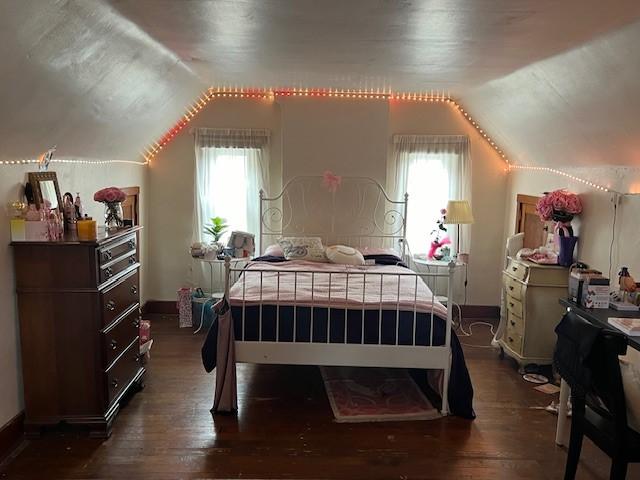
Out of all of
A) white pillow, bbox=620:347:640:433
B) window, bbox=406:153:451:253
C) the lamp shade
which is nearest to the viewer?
white pillow, bbox=620:347:640:433

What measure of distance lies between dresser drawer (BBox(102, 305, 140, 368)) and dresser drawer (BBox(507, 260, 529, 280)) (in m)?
3.06

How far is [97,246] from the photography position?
2.95 metres

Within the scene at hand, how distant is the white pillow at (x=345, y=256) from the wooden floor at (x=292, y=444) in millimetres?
1323

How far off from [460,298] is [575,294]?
272cm

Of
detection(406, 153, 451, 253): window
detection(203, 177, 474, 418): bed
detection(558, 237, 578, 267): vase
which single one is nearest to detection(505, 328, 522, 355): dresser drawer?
detection(558, 237, 578, 267): vase

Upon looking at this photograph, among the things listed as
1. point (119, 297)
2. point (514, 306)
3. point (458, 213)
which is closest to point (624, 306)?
point (514, 306)

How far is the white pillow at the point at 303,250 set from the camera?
15.8 feet

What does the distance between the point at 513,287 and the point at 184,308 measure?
3162mm

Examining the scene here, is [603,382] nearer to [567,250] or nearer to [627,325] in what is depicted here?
[627,325]

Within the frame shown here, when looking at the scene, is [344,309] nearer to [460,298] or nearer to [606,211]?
[606,211]

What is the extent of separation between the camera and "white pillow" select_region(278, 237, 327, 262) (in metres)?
4.80

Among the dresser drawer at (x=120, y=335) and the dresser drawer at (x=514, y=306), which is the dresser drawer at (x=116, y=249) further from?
the dresser drawer at (x=514, y=306)

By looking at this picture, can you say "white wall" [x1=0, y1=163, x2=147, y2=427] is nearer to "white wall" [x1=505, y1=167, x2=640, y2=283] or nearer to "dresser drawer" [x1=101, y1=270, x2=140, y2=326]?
"dresser drawer" [x1=101, y1=270, x2=140, y2=326]

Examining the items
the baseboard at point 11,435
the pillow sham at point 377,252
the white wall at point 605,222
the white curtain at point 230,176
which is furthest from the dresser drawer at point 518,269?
the baseboard at point 11,435
